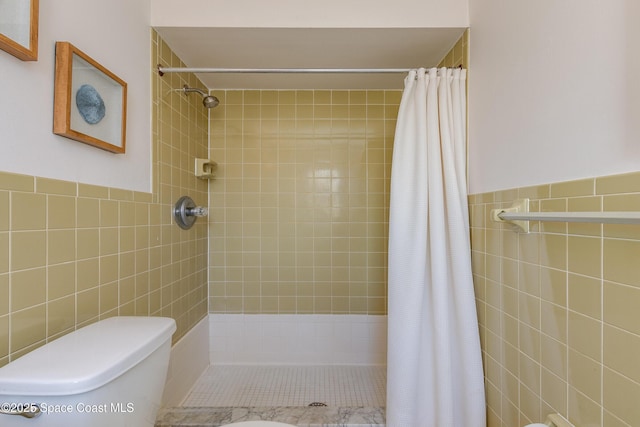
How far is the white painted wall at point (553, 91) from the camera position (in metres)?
0.68

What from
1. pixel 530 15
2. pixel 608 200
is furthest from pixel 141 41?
pixel 608 200

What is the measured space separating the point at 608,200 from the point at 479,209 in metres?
0.57

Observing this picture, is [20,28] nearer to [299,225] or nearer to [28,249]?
[28,249]

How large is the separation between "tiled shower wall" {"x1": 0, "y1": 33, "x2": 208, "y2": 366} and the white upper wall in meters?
0.18

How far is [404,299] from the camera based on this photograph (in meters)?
1.28

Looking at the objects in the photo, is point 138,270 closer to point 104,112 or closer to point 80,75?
point 104,112

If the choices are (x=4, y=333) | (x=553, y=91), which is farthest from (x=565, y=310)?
(x=4, y=333)

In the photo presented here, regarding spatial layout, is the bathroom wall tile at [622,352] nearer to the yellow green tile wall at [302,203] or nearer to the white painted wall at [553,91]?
the white painted wall at [553,91]

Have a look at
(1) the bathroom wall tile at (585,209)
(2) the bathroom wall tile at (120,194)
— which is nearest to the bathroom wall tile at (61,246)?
(2) the bathroom wall tile at (120,194)

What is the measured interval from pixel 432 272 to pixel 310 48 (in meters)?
1.27

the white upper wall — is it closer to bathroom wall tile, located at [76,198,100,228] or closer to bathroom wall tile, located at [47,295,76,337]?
bathroom wall tile, located at [76,198,100,228]

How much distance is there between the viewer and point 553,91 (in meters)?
0.88

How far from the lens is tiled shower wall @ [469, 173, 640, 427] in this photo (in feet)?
2.21

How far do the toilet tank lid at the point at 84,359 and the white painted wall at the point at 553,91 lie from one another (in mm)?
1202
